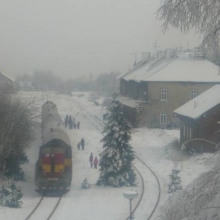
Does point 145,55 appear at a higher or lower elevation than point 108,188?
higher

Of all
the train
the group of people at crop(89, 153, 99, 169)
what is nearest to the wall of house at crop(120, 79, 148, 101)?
the group of people at crop(89, 153, 99, 169)

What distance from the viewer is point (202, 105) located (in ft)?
112

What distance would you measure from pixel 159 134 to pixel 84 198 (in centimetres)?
2100

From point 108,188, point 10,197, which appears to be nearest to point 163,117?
point 108,188

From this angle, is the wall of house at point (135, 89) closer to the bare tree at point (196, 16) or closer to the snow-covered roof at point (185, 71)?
the snow-covered roof at point (185, 71)

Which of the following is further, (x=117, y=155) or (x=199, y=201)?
(x=117, y=155)

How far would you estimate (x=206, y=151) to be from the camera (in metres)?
31.6

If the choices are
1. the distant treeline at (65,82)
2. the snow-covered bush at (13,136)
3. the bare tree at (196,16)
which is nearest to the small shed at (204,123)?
the snow-covered bush at (13,136)

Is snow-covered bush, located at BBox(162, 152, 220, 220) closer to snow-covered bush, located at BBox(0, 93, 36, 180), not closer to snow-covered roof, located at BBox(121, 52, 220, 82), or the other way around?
snow-covered bush, located at BBox(0, 93, 36, 180)

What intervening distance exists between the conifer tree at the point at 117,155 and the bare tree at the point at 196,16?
18813mm

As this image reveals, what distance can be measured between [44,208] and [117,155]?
577 cm

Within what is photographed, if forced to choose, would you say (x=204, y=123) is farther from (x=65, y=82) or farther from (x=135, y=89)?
(x=65, y=82)

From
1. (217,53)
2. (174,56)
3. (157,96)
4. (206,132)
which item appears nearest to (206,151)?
(206,132)

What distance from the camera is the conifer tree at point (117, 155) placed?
2508 centimetres
